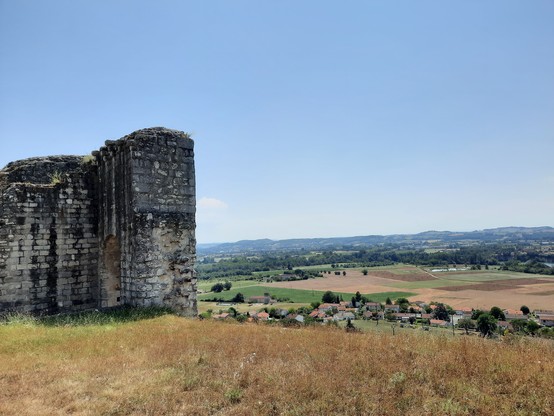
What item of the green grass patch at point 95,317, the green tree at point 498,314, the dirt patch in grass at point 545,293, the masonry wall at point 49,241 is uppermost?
the masonry wall at point 49,241

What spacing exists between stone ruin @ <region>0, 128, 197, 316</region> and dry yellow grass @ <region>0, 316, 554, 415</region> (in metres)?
3.45

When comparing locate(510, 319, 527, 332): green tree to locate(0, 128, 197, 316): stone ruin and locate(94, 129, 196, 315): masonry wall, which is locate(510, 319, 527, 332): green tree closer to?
locate(94, 129, 196, 315): masonry wall

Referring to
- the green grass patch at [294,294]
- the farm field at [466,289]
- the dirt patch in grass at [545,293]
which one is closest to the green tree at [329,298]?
the green grass patch at [294,294]

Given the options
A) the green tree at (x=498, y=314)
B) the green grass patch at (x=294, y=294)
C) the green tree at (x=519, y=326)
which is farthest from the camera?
the green grass patch at (x=294, y=294)

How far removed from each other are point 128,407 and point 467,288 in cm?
6670

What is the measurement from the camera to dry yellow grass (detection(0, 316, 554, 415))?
435 centimetres

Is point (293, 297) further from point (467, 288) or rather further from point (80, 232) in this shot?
point (80, 232)

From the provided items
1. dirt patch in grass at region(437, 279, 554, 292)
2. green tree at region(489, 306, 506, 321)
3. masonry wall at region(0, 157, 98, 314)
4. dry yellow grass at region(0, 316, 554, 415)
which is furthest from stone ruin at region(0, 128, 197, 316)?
dirt patch in grass at region(437, 279, 554, 292)

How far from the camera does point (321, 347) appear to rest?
670 centimetres

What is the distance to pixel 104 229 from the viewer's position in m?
12.1

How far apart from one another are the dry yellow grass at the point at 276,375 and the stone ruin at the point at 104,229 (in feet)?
11.3

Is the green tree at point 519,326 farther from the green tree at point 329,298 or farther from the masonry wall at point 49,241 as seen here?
the green tree at point 329,298

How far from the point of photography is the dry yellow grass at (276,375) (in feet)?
14.3

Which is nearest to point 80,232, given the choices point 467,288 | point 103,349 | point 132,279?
point 132,279
